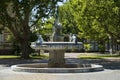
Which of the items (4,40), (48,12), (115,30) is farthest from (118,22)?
(4,40)

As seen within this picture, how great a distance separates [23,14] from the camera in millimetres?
46438

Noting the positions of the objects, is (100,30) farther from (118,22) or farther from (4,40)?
(4,40)

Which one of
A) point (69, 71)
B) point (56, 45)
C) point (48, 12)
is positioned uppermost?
point (48, 12)

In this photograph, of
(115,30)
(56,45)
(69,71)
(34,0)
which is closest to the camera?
(69,71)

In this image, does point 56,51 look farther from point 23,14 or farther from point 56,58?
point 23,14

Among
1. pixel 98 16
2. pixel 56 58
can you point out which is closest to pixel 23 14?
pixel 98 16

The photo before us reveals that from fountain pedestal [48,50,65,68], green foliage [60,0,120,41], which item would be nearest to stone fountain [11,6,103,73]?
fountain pedestal [48,50,65,68]

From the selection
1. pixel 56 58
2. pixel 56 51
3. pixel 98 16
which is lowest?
pixel 56 58

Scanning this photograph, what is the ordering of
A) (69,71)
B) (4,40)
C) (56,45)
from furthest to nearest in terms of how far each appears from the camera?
(4,40)
(56,45)
(69,71)

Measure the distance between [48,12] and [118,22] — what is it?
945cm

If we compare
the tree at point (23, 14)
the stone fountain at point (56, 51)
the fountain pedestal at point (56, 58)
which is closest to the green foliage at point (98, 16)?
the tree at point (23, 14)

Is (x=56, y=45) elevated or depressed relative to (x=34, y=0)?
depressed

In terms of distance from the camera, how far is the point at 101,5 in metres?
48.8

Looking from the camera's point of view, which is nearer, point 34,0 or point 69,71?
point 69,71
